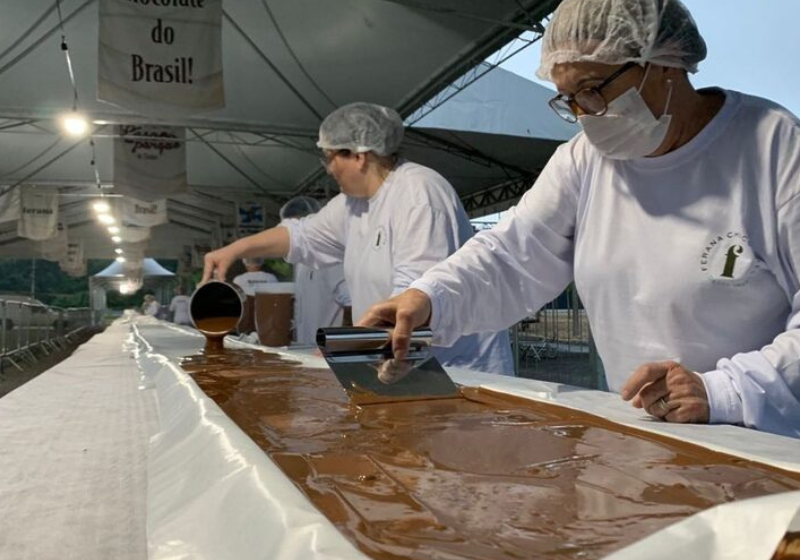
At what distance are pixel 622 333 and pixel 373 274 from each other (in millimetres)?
1027

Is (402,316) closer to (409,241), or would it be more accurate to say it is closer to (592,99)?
(592,99)

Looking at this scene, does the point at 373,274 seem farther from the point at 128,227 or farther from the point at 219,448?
the point at 128,227

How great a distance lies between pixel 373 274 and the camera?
7.05 ft

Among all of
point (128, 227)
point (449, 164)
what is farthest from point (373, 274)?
point (128, 227)

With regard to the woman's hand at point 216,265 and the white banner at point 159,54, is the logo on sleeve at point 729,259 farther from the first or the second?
the white banner at point 159,54

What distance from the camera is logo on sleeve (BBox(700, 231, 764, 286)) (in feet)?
3.52

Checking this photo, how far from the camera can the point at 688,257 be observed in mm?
1144

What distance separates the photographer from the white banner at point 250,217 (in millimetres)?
10680

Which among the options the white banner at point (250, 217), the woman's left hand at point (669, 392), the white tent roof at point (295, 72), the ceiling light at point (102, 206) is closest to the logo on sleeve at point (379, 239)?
the woman's left hand at point (669, 392)

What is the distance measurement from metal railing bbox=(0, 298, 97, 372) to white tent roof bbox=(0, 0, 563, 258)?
1896 mm

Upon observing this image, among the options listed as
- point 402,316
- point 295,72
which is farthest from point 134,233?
point 402,316

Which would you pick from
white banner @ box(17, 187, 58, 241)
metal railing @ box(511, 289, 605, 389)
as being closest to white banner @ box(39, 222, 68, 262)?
white banner @ box(17, 187, 58, 241)

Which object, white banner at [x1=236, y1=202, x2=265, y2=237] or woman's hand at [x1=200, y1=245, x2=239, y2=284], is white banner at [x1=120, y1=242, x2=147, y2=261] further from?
woman's hand at [x1=200, y1=245, x2=239, y2=284]

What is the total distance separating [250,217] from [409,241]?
9.11 meters
